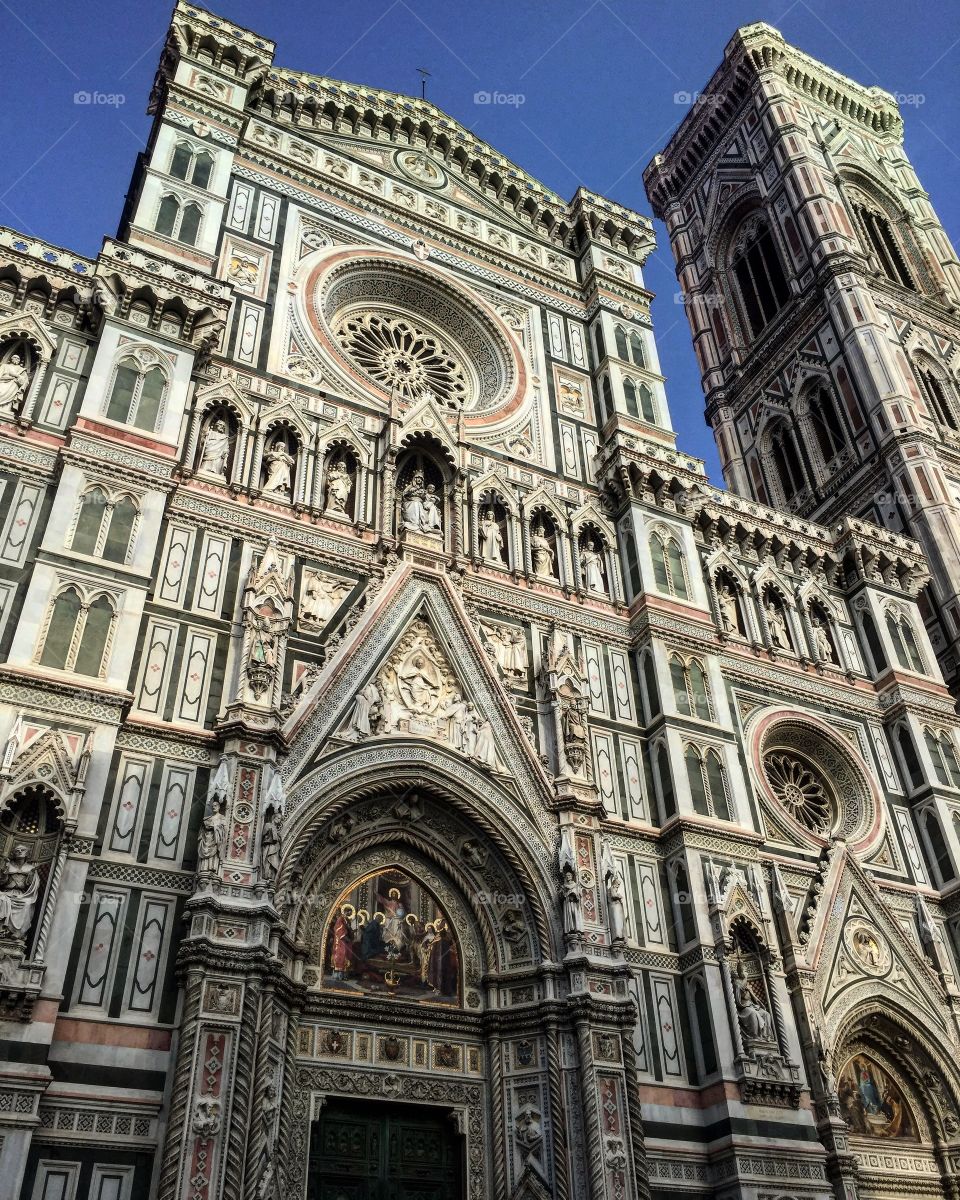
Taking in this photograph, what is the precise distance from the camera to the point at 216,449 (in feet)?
49.3

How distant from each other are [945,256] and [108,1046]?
33700mm

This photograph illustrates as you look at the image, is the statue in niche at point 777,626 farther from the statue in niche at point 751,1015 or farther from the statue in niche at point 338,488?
the statue in niche at point 338,488

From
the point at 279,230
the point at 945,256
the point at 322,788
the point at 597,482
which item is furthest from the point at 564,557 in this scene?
the point at 945,256

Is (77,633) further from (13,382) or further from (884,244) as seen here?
(884,244)

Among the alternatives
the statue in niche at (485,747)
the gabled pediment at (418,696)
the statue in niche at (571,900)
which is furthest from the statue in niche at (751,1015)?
the statue in niche at (485,747)

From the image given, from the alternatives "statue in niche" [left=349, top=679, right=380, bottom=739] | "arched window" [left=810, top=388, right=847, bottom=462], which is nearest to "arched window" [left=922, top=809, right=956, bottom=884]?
"statue in niche" [left=349, top=679, right=380, bottom=739]

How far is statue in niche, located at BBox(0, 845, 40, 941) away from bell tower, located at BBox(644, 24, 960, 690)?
18.2 m

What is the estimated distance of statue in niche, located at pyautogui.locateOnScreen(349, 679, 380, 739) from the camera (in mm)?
13180

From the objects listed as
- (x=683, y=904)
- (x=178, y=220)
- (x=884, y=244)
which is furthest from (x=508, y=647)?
(x=884, y=244)

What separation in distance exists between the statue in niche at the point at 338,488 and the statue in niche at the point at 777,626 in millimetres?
7658

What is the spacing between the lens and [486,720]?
14234mm

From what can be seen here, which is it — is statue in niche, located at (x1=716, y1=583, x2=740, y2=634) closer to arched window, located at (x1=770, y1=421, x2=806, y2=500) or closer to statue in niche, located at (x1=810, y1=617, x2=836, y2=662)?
statue in niche, located at (x1=810, y1=617, x2=836, y2=662)

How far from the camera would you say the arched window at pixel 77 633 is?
11.6m

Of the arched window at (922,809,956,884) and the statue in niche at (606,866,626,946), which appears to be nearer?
the statue in niche at (606,866,626,946)
